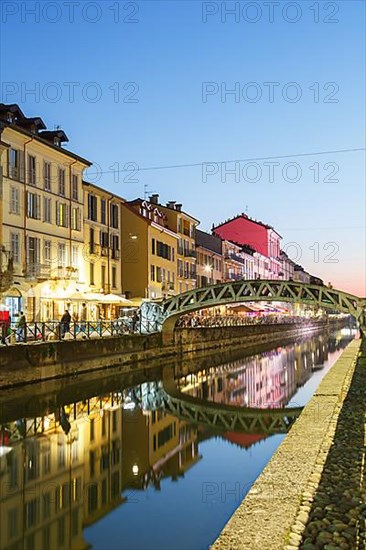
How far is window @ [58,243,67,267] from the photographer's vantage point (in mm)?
39781

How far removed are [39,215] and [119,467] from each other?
86.1 feet

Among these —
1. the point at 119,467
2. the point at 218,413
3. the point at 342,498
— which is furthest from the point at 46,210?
the point at 342,498

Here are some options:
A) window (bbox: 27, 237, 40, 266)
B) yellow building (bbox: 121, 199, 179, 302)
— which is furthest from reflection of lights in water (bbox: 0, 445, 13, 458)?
yellow building (bbox: 121, 199, 179, 302)

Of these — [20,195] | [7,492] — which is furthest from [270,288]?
[7,492]

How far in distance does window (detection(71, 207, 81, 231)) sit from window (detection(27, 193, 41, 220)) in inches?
184

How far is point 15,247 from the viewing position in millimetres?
34625

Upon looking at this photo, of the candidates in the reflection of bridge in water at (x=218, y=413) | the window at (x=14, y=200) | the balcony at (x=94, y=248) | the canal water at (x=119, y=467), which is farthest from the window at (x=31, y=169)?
the reflection of bridge in water at (x=218, y=413)

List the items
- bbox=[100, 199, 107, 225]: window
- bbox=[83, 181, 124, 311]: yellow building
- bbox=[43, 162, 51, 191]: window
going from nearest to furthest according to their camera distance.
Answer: bbox=[43, 162, 51, 191]: window < bbox=[83, 181, 124, 311]: yellow building < bbox=[100, 199, 107, 225]: window

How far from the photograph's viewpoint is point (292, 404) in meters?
23.1

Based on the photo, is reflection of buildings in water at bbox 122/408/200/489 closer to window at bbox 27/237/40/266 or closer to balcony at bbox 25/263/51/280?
balcony at bbox 25/263/51/280

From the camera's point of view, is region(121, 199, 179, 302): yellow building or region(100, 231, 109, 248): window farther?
region(121, 199, 179, 302): yellow building

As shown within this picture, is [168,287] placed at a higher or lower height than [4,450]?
higher

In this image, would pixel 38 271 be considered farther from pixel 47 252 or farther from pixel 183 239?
pixel 183 239

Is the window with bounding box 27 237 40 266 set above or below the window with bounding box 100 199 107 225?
below
